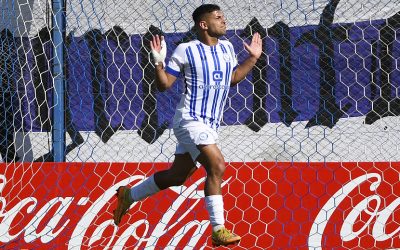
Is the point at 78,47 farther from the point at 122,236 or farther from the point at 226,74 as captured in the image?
the point at 226,74

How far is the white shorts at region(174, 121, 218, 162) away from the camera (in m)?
3.99

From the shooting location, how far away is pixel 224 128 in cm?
612

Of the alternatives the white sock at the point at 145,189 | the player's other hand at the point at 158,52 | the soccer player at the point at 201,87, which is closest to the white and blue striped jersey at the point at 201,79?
the soccer player at the point at 201,87

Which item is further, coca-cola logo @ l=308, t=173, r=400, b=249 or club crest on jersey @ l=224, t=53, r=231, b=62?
coca-cola logo @ l=308, t=173, r=400, b=249

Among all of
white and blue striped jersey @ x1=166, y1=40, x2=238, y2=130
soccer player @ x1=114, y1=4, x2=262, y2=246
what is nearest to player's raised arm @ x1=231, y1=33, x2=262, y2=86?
soccer player @ x1=114, y1=4, x2=262, y2=246

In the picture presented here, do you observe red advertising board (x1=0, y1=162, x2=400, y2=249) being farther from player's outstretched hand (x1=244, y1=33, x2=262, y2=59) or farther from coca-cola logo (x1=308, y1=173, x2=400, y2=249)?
player's outstretched hand (x1=244, y1=33, x2=262, y2=59)

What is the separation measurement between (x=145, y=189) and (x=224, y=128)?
187 centimetres

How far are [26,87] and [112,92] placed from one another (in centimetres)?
72

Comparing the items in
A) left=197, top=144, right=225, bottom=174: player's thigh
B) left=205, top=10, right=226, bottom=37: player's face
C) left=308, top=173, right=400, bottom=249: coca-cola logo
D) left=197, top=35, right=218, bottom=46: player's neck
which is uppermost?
left=205, top=10, right=226, bottom=37: player's face

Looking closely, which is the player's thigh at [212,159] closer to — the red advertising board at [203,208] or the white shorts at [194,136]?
the white shorts at [194,136]

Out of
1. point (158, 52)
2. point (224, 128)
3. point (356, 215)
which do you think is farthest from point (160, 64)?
point (224, 128)

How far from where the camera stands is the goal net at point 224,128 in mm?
5148

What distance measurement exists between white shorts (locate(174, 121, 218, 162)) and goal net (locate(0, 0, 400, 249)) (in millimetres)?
1176

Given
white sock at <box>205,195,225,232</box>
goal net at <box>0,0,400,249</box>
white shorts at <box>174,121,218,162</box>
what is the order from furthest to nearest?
1. goal net at <box>0,0,400,249</box>
2. white shorts at <box>174,121,218,162</box>
3. white sock at <box>205,195,225,232</box>
